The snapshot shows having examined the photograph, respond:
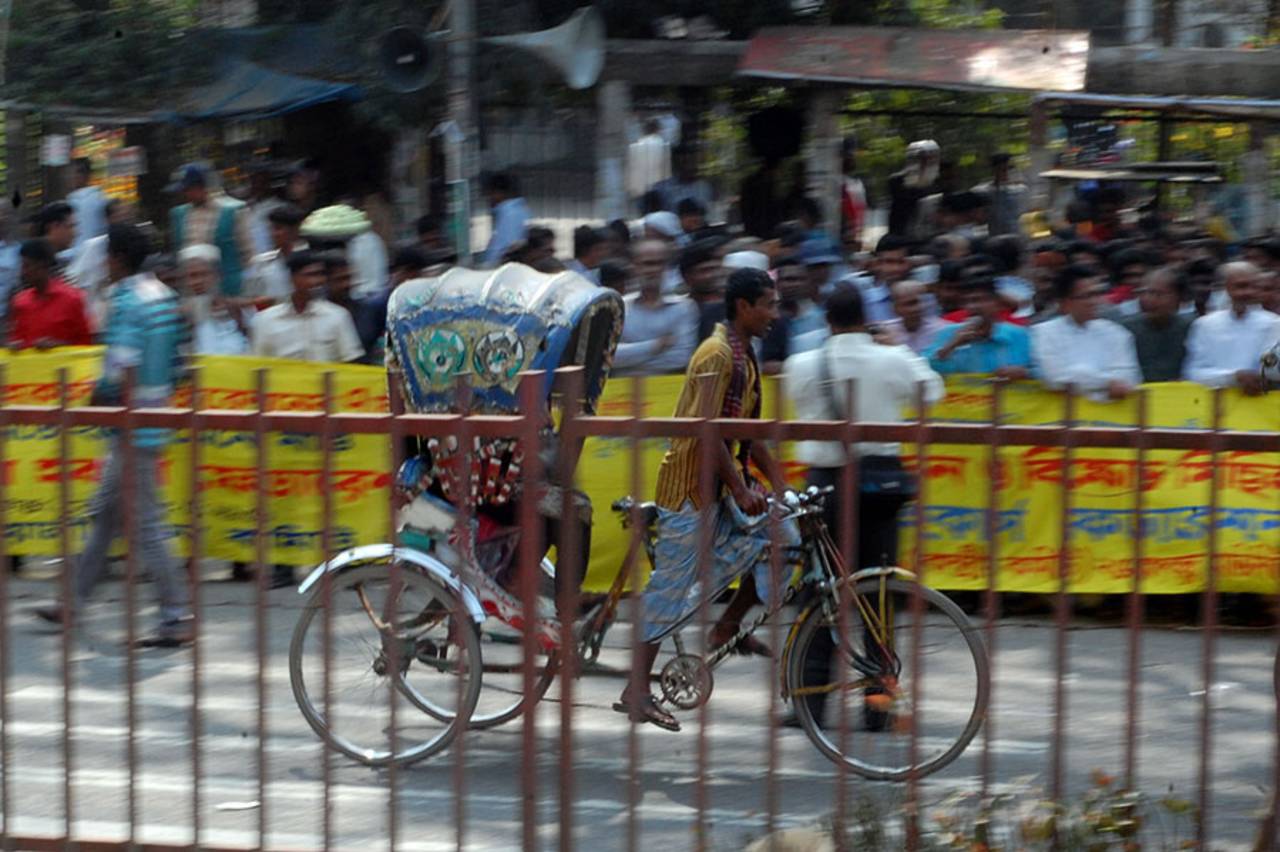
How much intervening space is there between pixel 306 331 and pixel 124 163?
7972 millimetres

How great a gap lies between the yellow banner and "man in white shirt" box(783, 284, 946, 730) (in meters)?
1.47

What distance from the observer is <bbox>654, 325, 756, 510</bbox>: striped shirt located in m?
6.28

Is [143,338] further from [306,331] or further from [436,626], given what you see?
[436,626]

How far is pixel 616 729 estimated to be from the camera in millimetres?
6832

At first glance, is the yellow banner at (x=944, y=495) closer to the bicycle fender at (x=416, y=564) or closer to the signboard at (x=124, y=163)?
the bicycle fender at (x=416, y=564)

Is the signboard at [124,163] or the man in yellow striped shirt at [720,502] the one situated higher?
the signboard at [124,163]

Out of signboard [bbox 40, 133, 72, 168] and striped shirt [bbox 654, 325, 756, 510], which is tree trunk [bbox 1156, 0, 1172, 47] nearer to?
signboard [bbox 40, 133, 72, 168]

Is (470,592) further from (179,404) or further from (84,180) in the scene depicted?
(84,180)

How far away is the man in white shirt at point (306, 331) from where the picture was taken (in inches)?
366

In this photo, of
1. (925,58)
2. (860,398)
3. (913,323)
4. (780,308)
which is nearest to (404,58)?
(925,58)

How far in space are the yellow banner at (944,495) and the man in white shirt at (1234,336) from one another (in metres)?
0.35

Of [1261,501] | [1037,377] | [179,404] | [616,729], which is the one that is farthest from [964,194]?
[616,729]

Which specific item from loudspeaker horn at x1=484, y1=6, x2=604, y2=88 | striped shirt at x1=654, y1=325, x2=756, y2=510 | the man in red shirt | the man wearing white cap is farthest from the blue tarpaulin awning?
A: striped shirt at x1=654, y1=325, x2=756, y2=510

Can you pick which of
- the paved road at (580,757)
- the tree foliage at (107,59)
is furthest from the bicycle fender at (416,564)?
the tree foliage at (107,59)
